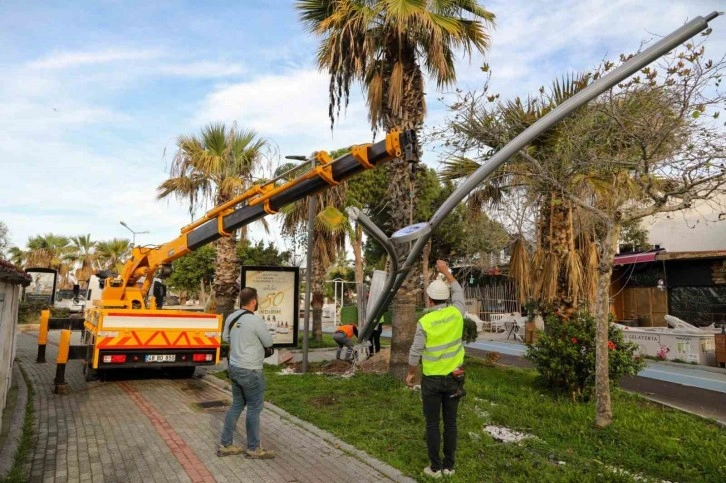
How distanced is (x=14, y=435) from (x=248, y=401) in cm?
281

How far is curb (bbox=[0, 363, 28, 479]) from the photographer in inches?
192

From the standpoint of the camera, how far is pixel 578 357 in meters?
7.69

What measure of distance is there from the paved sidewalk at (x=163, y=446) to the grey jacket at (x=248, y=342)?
3.37ft

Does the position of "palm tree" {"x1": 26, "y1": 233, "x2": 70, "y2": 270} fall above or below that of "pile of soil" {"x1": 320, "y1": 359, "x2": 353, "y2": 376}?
above

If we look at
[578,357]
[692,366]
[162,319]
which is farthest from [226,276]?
[692,366]

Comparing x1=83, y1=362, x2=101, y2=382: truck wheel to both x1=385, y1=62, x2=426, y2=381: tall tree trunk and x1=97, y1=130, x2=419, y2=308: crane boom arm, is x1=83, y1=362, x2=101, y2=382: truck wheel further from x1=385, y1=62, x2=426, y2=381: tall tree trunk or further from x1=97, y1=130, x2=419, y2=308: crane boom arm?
x1=385, y1=62, x2=426, y2=381: tall tree trunk

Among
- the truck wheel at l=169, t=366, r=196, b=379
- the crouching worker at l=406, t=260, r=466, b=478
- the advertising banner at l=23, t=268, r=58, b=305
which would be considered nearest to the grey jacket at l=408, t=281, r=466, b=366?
the crouching worker at l=406, t=260, r=466, b=478

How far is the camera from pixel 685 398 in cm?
946

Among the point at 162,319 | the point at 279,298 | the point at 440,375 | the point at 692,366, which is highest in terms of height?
the point at 279,298

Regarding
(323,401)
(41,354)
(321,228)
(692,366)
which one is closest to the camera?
(323,401)

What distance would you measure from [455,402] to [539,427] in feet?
7.47

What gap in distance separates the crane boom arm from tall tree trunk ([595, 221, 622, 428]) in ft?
8.89

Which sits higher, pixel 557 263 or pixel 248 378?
pixel 557 263

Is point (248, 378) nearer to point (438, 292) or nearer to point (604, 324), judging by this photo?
point (438, 292)
